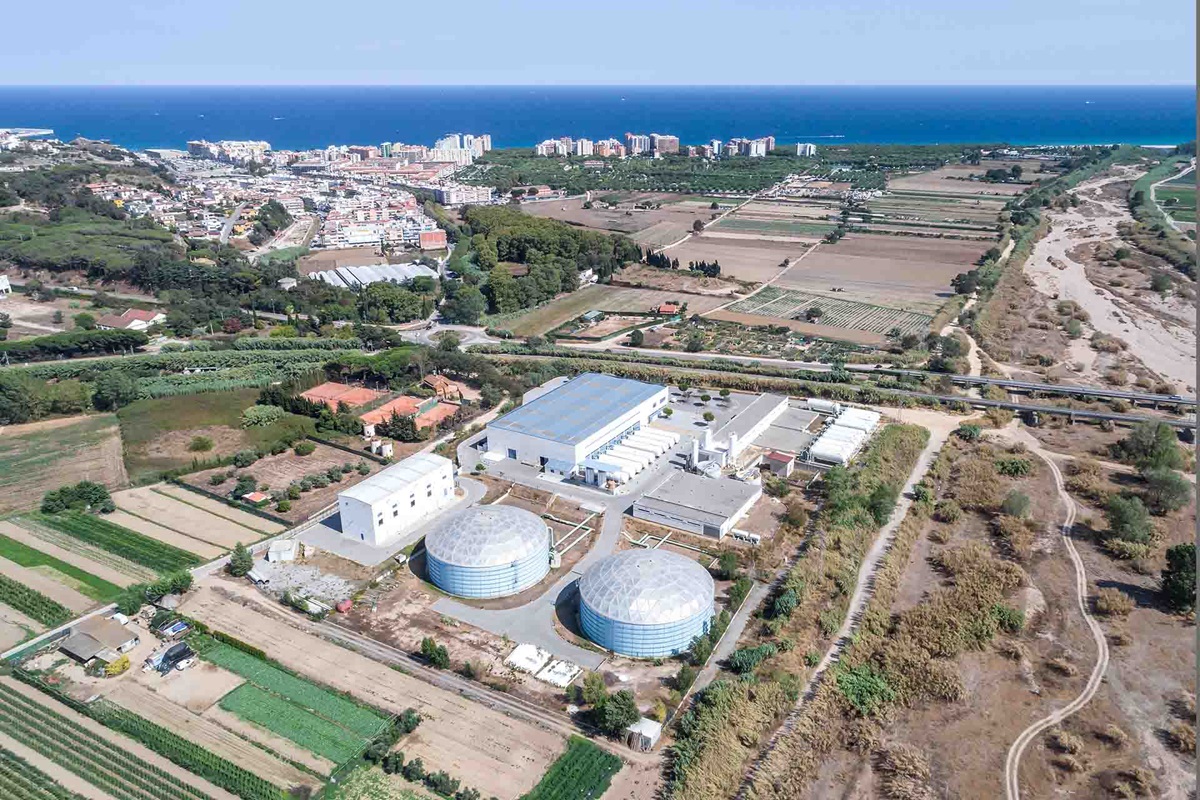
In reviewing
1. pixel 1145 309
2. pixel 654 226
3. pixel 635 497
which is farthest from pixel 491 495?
pixel 654 226

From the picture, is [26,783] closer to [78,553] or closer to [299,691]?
[299,691]

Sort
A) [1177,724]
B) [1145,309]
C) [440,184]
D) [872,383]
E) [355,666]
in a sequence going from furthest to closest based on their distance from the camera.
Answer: [440,184]
[1145,309]
[872,383]
[355,666]
[1177,724]

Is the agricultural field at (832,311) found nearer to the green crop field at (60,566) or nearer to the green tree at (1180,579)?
the green tree at (1180,579)

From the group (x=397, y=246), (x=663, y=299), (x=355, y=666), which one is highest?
(x=397, y=246)

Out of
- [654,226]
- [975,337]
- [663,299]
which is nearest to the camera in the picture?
[975,337]

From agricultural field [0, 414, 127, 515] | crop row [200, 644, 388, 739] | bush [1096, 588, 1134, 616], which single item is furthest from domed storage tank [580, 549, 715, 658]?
agricultural field [0, 414, 127, 515]

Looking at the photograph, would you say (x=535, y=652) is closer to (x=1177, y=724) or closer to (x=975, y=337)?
(x=1177, y=724)

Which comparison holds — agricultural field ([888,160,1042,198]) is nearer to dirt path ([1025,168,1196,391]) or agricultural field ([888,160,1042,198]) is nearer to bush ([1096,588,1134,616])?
dirt path ([1025,168,1196,391])
